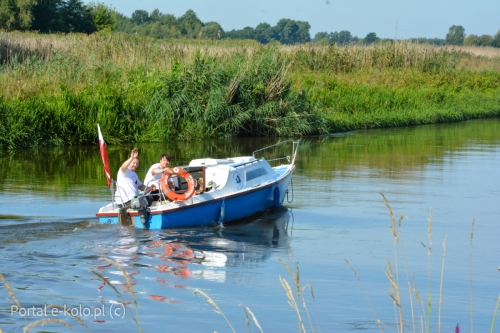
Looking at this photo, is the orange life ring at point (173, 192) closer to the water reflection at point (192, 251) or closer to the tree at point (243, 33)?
the water reflection at point (192, 251)

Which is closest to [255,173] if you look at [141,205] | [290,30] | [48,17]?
[141,205]

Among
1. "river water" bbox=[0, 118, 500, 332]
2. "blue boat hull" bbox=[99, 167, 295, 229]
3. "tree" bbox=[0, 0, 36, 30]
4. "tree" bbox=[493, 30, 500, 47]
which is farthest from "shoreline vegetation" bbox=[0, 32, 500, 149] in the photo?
"tree" bbox=[493, 30, 500, 47]

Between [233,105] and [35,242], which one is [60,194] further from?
[233,105]

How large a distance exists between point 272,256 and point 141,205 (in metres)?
2.41

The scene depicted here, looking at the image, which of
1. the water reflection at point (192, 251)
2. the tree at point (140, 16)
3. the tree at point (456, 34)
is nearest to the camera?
the water reflection at point (192, 251)

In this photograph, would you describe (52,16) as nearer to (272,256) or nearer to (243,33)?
(272,256)

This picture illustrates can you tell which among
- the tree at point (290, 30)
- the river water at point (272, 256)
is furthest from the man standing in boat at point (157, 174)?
the tree at point (290, 30)

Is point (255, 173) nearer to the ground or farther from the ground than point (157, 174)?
nearer to the ground

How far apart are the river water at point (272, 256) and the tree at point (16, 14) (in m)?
37.2

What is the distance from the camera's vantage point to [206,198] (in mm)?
12602

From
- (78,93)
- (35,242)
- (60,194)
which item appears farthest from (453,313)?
(78,93)

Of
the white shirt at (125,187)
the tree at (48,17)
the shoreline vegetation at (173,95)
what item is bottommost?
the white shirt at (125,187)

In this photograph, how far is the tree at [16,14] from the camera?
5456cm

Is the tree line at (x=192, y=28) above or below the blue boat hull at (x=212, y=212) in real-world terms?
above
